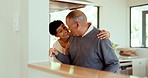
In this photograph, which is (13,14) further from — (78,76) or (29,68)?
(78,76)

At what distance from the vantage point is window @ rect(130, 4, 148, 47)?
5441mm

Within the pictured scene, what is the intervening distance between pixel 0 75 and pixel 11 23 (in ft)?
1.54

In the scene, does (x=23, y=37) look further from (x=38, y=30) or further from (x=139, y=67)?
(x=139, y=67)

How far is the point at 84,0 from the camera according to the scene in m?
4.56

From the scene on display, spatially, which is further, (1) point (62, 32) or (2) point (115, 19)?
(2) point (115, 19)

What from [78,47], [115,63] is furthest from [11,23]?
[115,63]

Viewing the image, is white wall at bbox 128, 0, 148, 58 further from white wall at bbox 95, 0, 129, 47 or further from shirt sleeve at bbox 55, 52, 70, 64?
shirt sleeve at bbox 55, 52, 70, 64

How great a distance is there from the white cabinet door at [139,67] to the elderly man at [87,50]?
2.83 metres

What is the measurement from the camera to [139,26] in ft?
18.2

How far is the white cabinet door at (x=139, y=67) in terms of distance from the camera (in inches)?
178

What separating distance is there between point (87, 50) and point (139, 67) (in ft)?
10.1

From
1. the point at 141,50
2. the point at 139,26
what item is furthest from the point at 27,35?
the point at 139,26

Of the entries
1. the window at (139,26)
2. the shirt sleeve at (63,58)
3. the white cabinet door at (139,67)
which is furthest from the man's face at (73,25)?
the window at (139,26)

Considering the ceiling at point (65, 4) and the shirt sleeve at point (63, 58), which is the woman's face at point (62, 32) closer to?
the shirt sleeve at point (63, 58)
